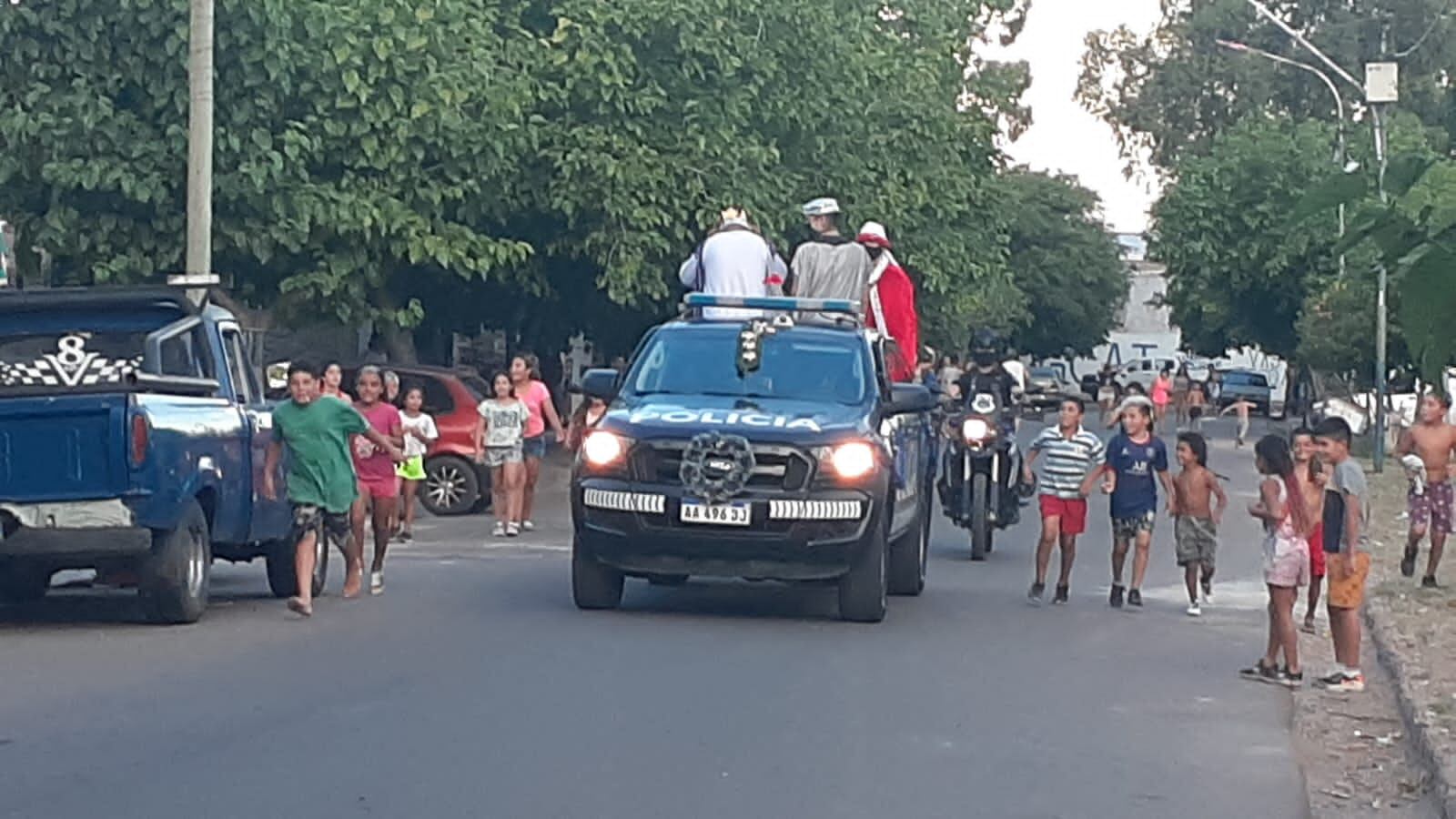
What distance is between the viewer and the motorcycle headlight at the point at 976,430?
20.5 metres

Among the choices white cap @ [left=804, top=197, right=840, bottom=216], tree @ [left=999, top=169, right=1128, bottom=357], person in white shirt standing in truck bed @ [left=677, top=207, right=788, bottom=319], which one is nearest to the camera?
white cap @ [left=804, top=197, right=840, bottom=216]

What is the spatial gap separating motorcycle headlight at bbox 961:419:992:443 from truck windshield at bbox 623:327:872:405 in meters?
4.68

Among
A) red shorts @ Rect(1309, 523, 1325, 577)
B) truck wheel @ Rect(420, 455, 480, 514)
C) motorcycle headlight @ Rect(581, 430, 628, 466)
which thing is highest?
motorcycle headlight @ Rect(581, 430, 628, 466)

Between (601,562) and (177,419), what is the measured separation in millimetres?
2785

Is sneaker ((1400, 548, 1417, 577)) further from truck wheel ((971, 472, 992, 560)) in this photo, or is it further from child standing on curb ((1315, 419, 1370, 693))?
Result: child standing on curb ((1315, 419, 1370, 693))

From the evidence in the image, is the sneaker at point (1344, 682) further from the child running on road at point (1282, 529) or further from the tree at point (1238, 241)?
the tree at point (1238, 241)

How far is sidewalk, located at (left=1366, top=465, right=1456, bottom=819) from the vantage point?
10.3m

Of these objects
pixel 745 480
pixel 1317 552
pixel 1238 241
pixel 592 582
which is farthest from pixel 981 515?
pixel 1238 241

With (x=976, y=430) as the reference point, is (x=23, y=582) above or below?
below

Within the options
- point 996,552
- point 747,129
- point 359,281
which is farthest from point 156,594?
point 747,129

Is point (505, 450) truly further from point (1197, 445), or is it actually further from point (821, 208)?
point (1197, 445)

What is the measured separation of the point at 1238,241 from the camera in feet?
186

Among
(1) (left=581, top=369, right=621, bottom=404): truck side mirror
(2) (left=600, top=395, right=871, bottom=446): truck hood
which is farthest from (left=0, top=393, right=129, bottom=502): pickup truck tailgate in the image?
(1) (left=581, top=369, right=621, bottom=404): truck side mirror

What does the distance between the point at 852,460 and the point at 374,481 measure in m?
4.25
